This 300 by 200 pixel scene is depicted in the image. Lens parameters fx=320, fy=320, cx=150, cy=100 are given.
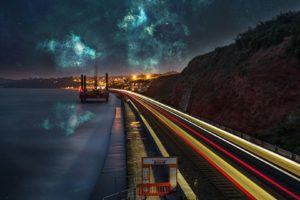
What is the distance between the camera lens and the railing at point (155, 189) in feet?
52.8

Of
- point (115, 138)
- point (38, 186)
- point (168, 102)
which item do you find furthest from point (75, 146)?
point (168, 102)

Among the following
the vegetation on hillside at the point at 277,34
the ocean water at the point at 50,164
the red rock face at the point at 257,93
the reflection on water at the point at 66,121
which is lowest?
the reflection on water at the point at 66,121

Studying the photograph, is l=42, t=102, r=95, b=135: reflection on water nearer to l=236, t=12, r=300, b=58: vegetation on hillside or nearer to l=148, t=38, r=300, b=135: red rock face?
l=148, t=38, r=300, b=135: red rock face

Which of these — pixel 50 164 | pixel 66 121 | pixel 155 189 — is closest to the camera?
pixel 155 189

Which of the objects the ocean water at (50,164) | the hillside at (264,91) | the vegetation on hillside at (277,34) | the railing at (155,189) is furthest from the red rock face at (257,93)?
the railing at (155,189)

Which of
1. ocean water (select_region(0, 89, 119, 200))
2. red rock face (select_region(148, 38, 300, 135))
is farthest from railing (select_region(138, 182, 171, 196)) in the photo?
red rock face (select_region(148, 38, 300, 135))

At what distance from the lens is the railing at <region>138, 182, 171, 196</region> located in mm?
16094

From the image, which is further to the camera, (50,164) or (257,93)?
(257,93)

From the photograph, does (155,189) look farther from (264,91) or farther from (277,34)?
(277,34)

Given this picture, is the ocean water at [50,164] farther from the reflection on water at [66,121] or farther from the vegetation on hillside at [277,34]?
the vegetation on hillside at [277,34]

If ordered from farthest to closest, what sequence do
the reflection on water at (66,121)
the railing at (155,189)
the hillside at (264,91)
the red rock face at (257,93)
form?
the reflection on water at (66,121), the red rock face at (257,93), the hillside at (264,91), the railing at (155,189)

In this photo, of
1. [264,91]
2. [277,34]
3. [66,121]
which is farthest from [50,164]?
[66,121]

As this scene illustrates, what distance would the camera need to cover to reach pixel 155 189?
17125 mm

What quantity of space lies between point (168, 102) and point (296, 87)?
204 feet
